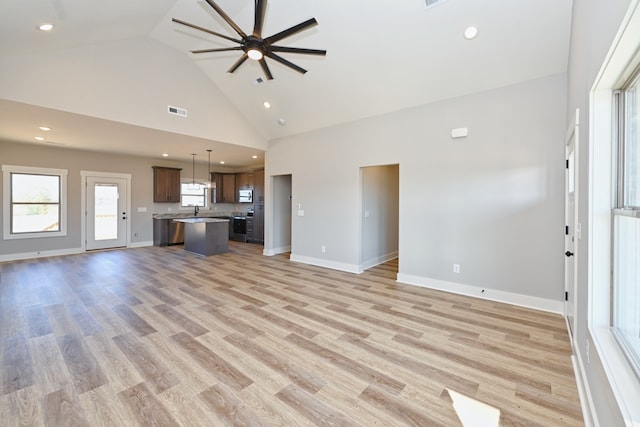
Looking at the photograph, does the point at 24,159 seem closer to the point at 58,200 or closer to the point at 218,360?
the point at 58,200

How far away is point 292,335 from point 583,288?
2.45 metres

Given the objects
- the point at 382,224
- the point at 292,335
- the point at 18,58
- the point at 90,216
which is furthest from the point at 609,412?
the point at 90,216

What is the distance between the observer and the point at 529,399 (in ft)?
6.29

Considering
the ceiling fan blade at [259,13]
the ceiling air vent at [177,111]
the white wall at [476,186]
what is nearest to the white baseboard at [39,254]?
the ceiling air vent at [177,111]

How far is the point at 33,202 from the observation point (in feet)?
21.9

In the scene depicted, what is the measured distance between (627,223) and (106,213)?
32.7 ft

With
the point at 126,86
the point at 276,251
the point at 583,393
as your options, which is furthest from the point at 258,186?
the point at 583,393

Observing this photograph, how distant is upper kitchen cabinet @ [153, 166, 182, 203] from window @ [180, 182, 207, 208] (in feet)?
1.05

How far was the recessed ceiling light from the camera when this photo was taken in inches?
126

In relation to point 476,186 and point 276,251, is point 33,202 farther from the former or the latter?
point 476,186

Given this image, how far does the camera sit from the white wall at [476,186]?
344 cm

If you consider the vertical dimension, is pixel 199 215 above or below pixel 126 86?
below

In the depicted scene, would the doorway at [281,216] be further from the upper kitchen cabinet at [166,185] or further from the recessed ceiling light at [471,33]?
the recessed ceiling light at [471,33]

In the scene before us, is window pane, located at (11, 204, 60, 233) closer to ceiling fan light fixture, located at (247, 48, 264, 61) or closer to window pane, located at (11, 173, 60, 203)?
window pane, located at (11, 173, 60, 203)
